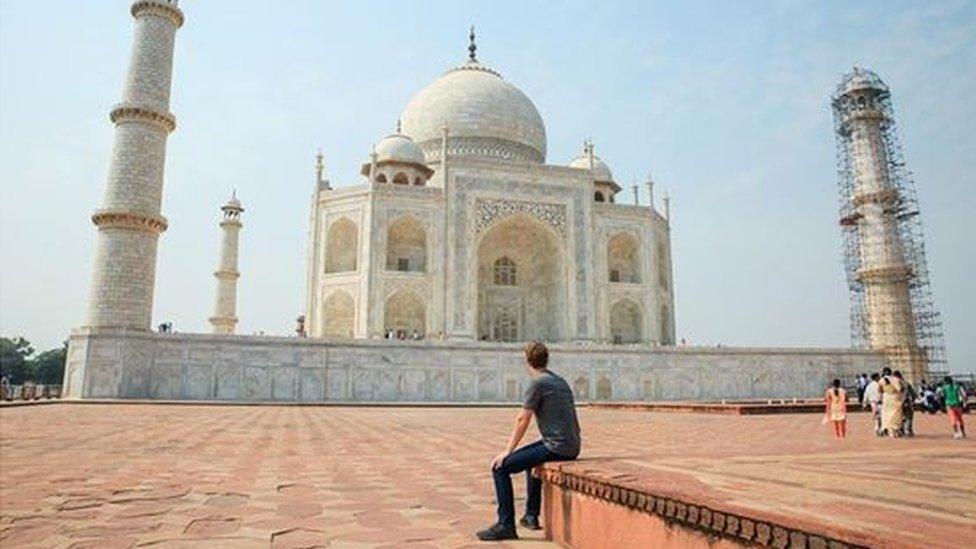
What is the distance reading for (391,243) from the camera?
25.0 m

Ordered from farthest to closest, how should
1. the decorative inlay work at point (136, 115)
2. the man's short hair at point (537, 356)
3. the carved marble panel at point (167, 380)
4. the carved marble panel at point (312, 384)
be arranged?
1. the carved marble panel at point (312, 384)
2. the decorative inlay work at point (136, 115)
3. the carved marble panel at point (167, 380)
4. the man's short hair at point (537, 356)

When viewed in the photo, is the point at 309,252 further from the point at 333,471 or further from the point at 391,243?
the point at 333,471

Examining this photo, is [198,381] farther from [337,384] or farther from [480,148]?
[480,148]

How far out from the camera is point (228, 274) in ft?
89.6

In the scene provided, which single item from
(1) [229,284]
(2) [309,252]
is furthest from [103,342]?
(1) [229,284]

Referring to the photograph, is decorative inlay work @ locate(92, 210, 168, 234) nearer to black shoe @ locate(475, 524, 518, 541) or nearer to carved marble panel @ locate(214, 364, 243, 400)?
carved marble panel @ locate(214, 364, 243, 400)

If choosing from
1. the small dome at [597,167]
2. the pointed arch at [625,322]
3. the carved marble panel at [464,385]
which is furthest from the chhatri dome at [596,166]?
the carved marble panel at [464,385]

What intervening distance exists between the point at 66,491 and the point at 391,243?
2137 cm

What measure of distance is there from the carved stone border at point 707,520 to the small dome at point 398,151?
2497 cm

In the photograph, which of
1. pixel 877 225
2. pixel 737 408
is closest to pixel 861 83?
pixel 877 225

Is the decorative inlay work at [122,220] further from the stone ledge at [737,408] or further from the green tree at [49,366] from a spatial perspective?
the green tree at [49,366]

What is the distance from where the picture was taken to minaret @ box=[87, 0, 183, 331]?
53.3 feet

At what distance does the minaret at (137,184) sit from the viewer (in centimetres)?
1623

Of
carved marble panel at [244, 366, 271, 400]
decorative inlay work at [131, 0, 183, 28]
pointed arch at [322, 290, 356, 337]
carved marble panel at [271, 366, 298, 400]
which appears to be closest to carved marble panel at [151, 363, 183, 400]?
carved marble panel at [244, 366, 271, 400]
